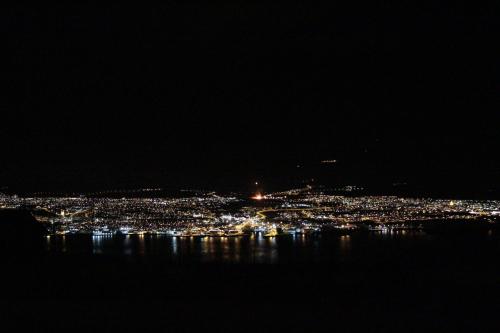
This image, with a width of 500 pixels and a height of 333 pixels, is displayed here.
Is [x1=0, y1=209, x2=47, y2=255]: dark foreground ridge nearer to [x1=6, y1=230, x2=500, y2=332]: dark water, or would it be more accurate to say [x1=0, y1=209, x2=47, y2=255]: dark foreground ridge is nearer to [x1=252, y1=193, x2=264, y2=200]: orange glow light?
[x1=6, y1=230, x2=500, y2=332]: dark water

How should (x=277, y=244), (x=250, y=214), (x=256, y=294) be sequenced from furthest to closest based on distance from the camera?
(x=250, y=214) → (x=277, y=244) → (x=256, y=294)

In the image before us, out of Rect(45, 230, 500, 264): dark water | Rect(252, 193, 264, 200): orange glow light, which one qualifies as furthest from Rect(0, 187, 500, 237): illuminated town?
Rect(45, 230, 500, 264): dark water

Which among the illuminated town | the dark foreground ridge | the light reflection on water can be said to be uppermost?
the dark foreground ridge

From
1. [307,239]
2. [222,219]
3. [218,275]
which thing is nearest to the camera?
[218,275]

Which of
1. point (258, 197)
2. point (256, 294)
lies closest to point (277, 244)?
point (256, 294)

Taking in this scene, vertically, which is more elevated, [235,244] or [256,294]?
[256,294]

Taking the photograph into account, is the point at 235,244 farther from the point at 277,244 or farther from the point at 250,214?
the point at 250,214

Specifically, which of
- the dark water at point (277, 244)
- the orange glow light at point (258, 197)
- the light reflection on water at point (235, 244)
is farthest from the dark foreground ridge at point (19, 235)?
the orange glow light at point (258, 197)

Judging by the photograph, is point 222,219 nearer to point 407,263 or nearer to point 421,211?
point 421,211

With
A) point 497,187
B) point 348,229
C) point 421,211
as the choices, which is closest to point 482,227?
point 348,229
